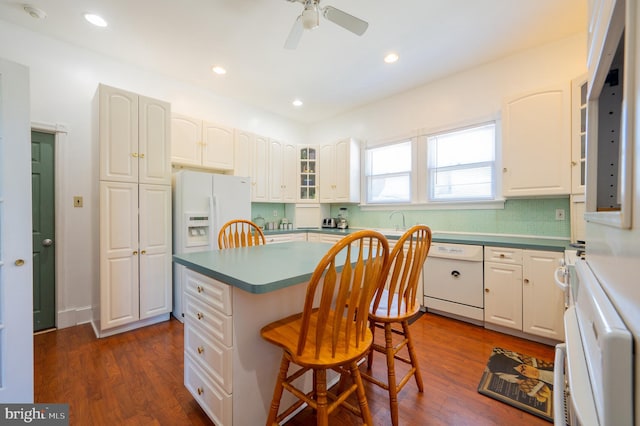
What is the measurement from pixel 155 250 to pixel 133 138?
3.76 ft

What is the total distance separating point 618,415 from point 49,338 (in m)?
3.62

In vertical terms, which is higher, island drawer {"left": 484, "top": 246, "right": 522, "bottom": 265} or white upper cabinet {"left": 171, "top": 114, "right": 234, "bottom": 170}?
white upper cabinet {"left": 171, "top": 114, "right": 234, "bottom": 170}

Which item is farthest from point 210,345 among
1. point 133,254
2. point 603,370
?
point 133,254

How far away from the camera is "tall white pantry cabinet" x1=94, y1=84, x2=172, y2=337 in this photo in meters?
2.38

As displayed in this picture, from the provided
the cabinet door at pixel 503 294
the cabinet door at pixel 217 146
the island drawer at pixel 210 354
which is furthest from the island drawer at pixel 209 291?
the cabinet door at pixel 503 294

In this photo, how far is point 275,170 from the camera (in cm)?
412

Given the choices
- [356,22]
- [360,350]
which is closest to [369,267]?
[360,350]

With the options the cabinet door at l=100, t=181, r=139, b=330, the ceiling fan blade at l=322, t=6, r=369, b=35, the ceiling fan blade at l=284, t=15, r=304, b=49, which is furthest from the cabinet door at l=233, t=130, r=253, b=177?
the ceiling fan blade at l=322, t=6, r=369, b=35

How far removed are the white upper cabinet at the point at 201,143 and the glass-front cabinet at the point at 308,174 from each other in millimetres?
1257

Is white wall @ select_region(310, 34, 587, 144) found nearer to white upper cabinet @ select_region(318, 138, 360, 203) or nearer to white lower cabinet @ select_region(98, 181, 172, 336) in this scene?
white upper cabinet @ select_region(318, 138, 360, 203)

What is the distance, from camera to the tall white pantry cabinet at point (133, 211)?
2379 mm

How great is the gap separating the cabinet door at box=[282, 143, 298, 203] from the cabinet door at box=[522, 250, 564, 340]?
316 centimetres

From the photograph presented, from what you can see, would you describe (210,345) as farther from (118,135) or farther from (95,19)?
(95,19)
